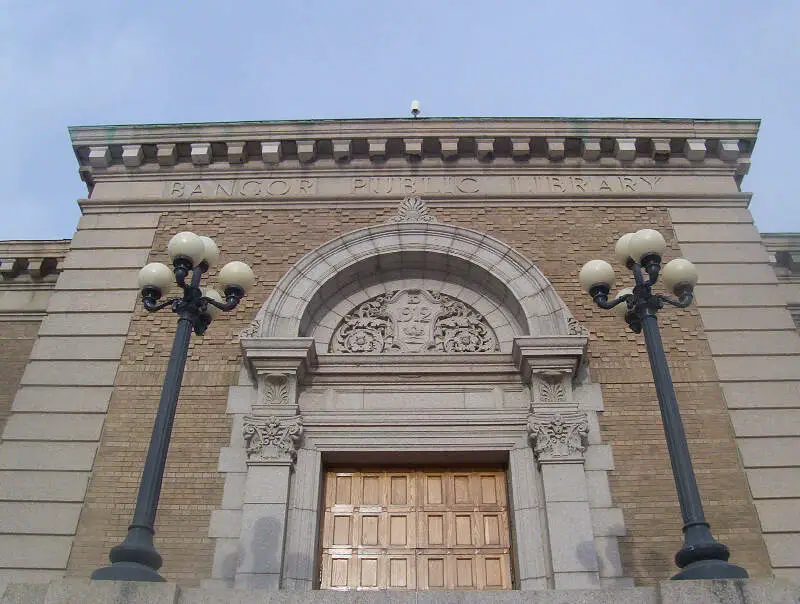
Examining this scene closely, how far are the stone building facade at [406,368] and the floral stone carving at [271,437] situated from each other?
0.09 feet

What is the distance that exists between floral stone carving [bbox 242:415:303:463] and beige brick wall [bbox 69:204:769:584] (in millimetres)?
437

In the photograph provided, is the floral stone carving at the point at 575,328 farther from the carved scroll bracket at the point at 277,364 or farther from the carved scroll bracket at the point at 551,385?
the carved scroll bracket at the point at 277,364

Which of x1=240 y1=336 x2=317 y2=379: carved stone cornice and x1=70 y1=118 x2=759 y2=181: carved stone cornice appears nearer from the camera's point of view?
x1=240 y1=336 x2=317 y2=379: carved stone cornice

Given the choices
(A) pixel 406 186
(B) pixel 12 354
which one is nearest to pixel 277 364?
(A) pixel 406 186

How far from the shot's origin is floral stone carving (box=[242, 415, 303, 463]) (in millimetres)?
9375

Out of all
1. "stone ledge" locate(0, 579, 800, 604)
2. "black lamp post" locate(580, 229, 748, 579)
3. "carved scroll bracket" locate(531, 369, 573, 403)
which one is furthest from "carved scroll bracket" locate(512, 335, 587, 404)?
"stone ledge" locate(0, 579, 800, 604)

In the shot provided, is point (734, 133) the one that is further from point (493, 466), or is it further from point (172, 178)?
point (172, 178)

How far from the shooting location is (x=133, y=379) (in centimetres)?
1030

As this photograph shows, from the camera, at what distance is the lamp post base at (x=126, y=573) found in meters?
6.00

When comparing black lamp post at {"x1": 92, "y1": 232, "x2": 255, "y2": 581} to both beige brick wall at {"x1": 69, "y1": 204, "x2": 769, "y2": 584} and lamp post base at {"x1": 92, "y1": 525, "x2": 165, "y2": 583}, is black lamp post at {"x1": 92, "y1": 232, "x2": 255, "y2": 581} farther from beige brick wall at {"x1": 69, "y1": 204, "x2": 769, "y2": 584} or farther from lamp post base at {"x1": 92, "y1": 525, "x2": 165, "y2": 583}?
beige brick wall at {"x1": 69, "y1": 204, "x2": 769, "y2": 584}

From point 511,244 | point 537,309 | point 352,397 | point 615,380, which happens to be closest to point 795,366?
point 615,380

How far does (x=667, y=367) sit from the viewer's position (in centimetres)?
731

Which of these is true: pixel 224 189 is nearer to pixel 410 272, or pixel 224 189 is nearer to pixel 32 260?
pixel 410 272

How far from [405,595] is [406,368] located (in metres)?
4.54
